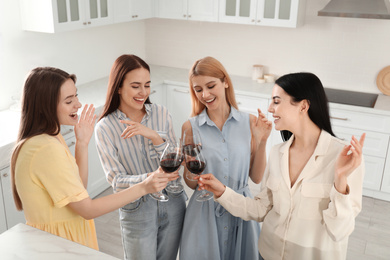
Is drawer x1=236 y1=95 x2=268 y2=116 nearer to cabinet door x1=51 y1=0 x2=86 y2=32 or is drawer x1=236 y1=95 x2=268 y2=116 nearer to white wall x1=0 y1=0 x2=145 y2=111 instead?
white wall x1=0 y1=0 x2=145 y2=111

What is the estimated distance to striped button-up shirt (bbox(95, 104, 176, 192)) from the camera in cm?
198

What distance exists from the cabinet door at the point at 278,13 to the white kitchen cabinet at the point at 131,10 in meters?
1.28

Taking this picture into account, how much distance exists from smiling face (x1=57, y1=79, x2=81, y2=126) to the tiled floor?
170 centimetres

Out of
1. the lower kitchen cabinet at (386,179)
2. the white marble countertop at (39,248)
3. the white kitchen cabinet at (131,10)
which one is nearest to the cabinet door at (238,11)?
the white kitchen cabinet at (131,10)

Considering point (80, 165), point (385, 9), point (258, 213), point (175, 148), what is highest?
point (385, 9)

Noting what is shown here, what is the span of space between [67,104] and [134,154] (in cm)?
48

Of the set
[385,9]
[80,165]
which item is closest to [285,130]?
[80,165]

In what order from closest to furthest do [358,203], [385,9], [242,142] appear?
[358,203] < [242,142] < [385,9]

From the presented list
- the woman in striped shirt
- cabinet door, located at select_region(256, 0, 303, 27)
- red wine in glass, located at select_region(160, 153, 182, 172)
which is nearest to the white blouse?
red wine in glass, located at select_region(160, 153, 182, 172)

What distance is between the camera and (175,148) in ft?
5.46

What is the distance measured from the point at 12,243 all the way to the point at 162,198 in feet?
2.07

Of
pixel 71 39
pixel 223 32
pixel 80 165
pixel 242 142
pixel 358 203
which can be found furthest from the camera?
pixel 223 32

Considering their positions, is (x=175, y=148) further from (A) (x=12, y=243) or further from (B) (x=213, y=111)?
(A) (x=12, y=243)

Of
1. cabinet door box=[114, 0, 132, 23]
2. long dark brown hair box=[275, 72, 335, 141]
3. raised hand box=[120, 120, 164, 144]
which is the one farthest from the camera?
cabinet door box=[114, 0, 132, 23]
